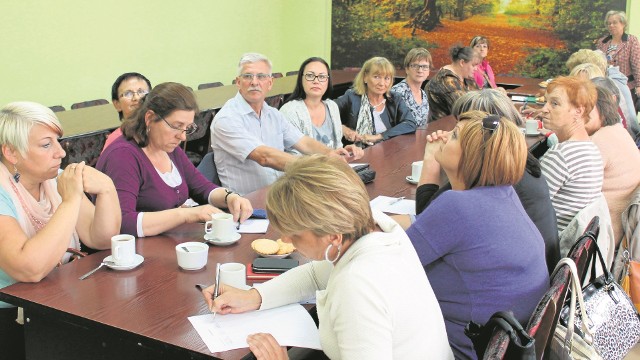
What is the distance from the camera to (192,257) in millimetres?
1975

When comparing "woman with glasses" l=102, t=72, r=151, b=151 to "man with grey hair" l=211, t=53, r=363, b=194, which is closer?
"man with grey hair" l=211, t=53, r=363, b=194

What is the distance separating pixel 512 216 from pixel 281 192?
0.72m

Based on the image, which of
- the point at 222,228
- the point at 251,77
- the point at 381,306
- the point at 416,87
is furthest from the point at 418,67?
the point at 381,306

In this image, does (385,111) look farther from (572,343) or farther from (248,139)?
(572,343)

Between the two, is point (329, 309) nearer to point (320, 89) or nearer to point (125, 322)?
point (125, 322)

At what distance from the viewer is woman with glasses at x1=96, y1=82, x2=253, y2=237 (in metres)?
2.42

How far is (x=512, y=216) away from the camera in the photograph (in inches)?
72.4

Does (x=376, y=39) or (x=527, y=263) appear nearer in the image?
(x=527, y=263)

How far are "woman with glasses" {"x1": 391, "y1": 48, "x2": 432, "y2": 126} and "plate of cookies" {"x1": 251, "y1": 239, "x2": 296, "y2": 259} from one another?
303 centimetres

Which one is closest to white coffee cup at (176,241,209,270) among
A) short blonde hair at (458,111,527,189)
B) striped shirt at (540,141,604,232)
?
short blonde hair at (458,111,527,189)

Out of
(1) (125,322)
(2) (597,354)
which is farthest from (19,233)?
(2) (597,354)

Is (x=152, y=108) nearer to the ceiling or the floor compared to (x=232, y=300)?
nearer to the ceiling

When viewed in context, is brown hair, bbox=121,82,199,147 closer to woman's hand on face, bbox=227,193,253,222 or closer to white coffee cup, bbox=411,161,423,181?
woman's hand on face, bbox=227,193,253,222

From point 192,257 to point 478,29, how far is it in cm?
791
